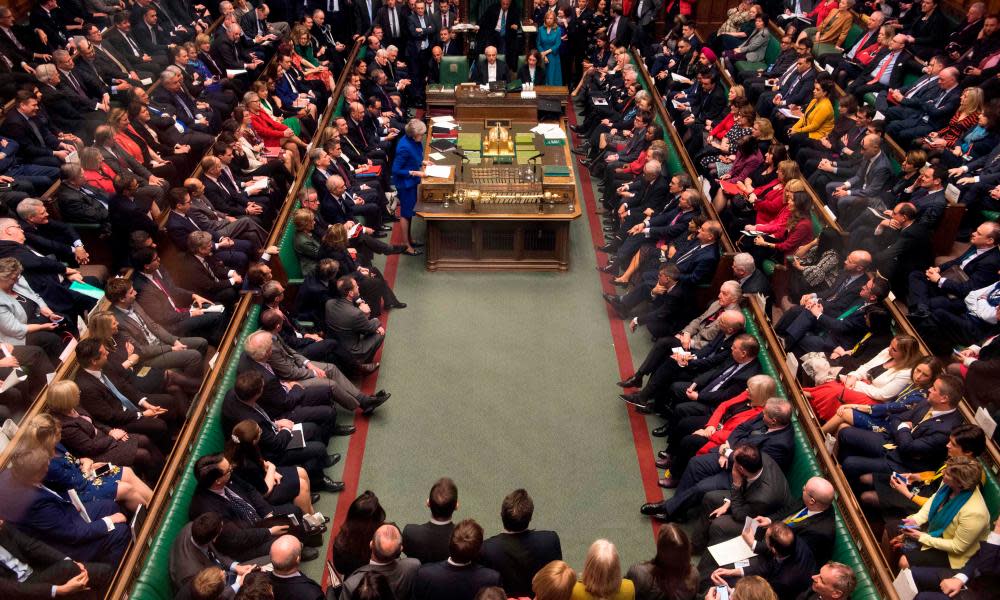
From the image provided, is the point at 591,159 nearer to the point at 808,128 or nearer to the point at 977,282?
the point at 808,128

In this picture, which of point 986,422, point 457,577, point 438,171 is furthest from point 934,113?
point 457,577

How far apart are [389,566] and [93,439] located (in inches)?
79.3

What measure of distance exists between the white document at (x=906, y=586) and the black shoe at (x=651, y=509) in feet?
5.82

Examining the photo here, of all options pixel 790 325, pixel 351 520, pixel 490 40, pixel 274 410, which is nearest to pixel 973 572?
pixel 790 325

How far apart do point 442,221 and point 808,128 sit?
4298mm

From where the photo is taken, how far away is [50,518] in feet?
12.6

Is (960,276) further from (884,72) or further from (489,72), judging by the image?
(489,72)

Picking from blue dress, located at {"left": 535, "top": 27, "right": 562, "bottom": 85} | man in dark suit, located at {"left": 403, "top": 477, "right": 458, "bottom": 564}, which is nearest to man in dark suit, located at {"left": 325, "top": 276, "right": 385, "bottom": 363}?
man in dark suit, located at {"left": 403, "top": 477, "right": 458, "bottom": 564}

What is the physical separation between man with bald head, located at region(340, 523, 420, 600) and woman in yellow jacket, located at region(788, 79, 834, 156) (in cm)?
670

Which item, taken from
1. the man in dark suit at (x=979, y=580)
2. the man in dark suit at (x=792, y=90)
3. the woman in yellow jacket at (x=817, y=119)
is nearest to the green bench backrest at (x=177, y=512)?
the man in dark suit at (x=979, y=580)

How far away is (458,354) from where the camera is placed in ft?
22.6

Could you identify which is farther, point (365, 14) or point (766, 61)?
point (365, 14)

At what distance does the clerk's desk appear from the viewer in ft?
25.6

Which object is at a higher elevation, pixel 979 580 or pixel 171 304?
pixel 171 304
